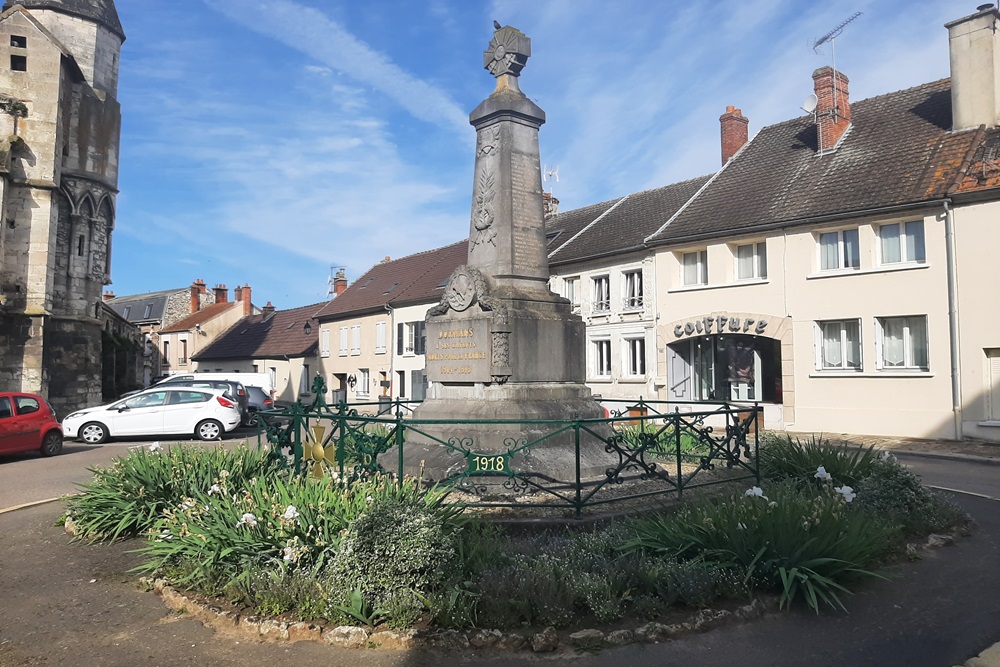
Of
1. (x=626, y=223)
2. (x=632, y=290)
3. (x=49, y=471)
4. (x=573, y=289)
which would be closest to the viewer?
(x=49, y=471)

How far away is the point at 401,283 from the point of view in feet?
126

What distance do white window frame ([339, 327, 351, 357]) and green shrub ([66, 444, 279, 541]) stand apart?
32744 millimetres

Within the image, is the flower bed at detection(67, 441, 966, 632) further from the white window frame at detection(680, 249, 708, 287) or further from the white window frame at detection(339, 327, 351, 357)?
the white window frame at detection(339, 327, 351, 357)

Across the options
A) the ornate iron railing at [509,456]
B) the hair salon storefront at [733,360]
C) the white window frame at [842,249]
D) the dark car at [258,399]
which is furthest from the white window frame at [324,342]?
the ornate iron railing at [509,456]

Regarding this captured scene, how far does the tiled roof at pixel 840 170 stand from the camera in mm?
19094

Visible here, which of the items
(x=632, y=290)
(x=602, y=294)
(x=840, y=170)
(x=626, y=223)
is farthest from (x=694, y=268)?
(x=840, y=170)

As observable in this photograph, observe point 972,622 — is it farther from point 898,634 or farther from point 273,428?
point 273,428

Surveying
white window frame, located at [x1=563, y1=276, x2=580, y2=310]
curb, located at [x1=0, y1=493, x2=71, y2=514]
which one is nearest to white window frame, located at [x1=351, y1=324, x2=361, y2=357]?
white window frame, located at [x1=563, y1=276, x2=580, y2=310]

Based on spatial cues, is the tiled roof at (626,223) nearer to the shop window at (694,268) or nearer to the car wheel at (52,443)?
the shop window at (694,268)

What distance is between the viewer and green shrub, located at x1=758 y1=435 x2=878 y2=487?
27.4ft

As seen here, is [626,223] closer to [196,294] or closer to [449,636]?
[449,636]

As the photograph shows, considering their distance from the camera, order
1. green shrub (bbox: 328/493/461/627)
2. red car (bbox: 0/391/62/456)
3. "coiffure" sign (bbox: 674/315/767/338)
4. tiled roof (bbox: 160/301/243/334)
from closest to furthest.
→ green shrub (bbox: 328/493/461/627) < red car (bbox: 0/391/62/456) < "coiffure" sign (bbox: 674/315/767/338) < tiled roof (bbox: 160/301/243/334)

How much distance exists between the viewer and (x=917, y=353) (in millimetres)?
18609

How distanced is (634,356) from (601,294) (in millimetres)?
2878
